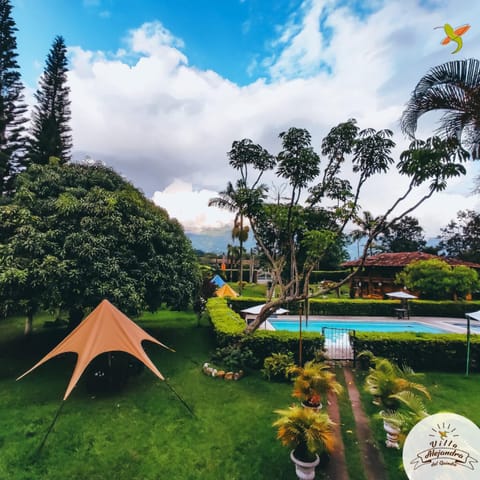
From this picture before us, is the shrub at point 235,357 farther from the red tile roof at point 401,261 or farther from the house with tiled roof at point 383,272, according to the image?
the house with tiled roof at point 383,272

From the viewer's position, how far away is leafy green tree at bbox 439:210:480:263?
112 ft

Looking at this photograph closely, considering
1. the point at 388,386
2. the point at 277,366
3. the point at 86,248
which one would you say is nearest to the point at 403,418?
the point at 388,386

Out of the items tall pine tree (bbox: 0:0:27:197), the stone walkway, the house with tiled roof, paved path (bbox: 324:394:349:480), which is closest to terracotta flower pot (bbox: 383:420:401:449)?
the stone walkway

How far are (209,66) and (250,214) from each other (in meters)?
6.64

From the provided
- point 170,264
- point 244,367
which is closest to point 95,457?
point 244,367

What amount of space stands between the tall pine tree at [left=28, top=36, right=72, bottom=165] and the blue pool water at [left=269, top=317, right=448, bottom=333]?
18412 millimetres

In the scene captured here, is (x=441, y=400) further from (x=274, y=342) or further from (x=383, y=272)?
(x=383, y=272)

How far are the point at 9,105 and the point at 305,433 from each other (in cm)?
2375

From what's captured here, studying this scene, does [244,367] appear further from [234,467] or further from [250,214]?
[250,214]

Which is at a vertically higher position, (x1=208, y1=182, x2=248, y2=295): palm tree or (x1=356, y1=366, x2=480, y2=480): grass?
(x1=208, y1=182, x2=248, y2=295): palm tree

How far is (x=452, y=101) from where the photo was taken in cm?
655

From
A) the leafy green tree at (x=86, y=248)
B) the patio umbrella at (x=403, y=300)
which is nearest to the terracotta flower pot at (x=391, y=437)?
the leafy green tree at (x=86, y=248)

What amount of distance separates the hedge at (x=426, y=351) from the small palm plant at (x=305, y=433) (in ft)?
18.9

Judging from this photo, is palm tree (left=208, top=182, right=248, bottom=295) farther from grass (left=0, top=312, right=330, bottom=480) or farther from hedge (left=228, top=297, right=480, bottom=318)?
hedge (left=228, top=297, right=480, bottom=318)
